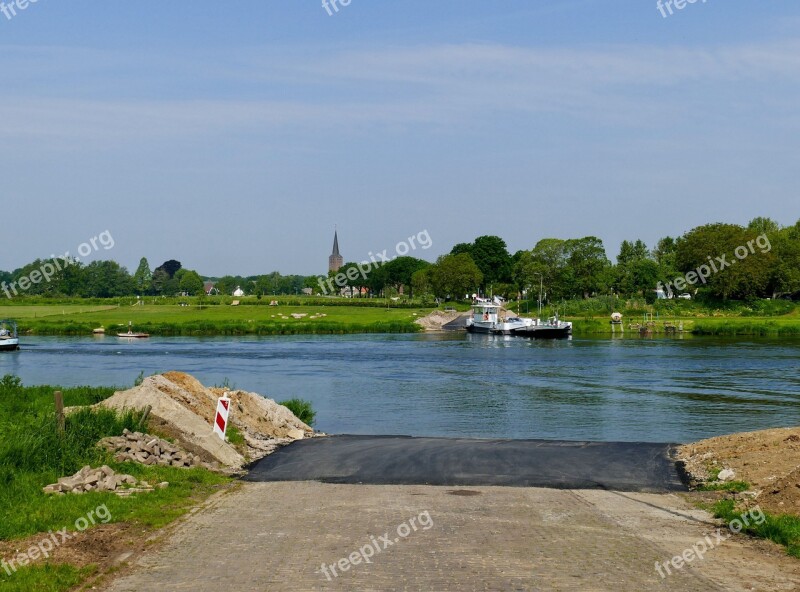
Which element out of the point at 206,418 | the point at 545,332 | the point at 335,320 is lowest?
the point at 545,332

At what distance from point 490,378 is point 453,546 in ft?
149

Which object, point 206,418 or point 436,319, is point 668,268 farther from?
point 206,418

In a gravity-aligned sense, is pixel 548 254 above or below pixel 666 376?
above

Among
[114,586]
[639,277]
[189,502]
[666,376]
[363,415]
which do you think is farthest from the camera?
[639,277]

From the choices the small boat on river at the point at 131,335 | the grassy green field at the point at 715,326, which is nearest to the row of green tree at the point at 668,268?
the grassy green field at the point at 715,326

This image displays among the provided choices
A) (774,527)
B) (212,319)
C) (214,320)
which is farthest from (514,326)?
(774,527)

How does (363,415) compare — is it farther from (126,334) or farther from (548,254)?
(548,254)

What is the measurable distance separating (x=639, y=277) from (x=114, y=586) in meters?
137

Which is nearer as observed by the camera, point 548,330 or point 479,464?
point 479,464

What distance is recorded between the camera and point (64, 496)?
47.4ft

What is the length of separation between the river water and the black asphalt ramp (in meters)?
7.79

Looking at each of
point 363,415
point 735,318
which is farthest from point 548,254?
point 363,415

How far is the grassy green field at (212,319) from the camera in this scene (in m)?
117

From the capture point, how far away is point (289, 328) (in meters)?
119
